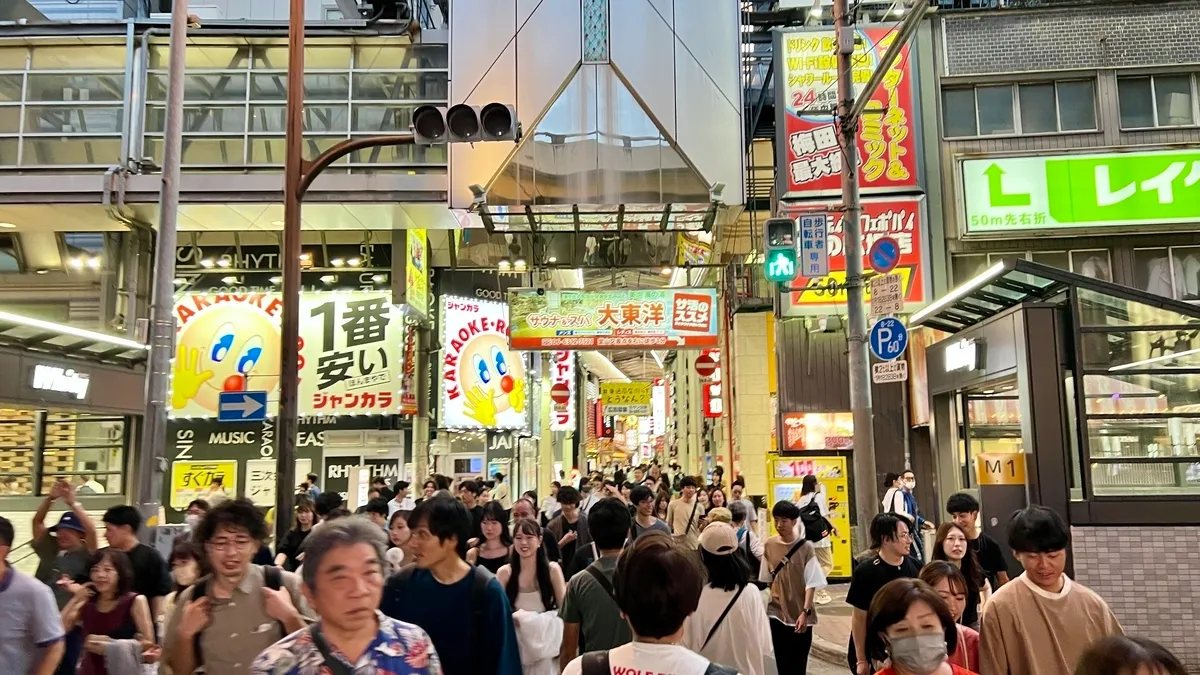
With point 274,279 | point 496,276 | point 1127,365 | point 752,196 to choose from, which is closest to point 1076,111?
point 752,196

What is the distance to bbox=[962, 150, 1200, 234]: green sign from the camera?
664 inches

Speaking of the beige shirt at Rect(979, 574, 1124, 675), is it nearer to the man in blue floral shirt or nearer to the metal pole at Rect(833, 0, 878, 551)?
the man in blue floral shirt

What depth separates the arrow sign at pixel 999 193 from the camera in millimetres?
17156

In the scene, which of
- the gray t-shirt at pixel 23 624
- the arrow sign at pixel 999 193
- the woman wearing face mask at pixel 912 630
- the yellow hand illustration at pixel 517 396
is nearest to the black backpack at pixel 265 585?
the gray t-shirt at pixel 23 624

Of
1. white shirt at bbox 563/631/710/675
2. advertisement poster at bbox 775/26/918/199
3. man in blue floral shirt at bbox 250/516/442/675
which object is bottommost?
white shirt at bbox 563/631/710/675

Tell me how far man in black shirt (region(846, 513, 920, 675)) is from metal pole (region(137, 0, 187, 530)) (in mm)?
7676

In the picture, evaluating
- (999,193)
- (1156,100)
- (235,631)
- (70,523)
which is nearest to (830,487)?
(999,193)

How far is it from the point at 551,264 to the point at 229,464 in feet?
29.9

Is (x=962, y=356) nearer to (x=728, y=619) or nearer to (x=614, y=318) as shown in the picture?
(x=614, y=318)

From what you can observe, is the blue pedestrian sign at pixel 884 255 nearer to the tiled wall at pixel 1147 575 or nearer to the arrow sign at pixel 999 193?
the tiled wall at pixel 1147 575

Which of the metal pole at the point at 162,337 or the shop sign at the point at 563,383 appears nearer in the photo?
the metal pole at the point at 162,337

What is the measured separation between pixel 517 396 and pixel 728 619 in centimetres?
2026

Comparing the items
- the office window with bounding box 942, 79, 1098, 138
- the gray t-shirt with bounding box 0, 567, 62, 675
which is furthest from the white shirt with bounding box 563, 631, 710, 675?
the office window with bounding box 942, 79, 1098, 138

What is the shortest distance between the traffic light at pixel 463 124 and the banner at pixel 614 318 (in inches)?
278
